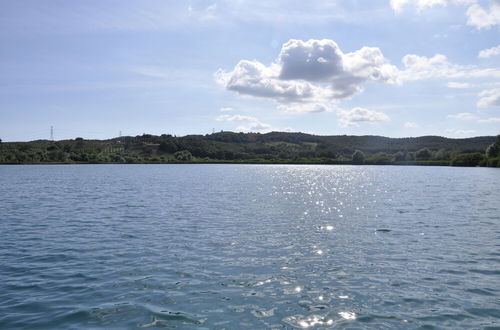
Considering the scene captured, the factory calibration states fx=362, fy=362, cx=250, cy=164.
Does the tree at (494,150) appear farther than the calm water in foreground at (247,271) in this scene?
Yes

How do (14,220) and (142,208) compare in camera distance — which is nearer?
(14,220)

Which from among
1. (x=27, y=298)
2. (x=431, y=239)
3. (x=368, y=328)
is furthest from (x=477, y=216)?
(x=27, y=298)

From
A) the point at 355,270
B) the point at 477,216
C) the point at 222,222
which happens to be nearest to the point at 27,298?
the point at 355,270

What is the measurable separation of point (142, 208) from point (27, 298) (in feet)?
92.4

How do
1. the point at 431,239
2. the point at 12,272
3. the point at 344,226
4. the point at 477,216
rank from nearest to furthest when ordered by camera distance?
the point at 12,272 < the point at 431,239 < the point at 344,226 < the point at 477,216

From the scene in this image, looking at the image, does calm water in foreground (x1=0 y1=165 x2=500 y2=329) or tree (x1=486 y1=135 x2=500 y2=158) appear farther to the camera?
tree (x1=486 y1=135 x2=500 y2=158)

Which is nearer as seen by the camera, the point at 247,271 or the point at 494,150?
the point at 247,271

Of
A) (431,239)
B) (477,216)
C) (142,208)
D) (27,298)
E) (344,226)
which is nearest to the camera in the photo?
(27,298)

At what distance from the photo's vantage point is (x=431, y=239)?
2602cm

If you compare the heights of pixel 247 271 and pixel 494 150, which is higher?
pixel 494 150

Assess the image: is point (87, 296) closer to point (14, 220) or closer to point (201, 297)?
point (201, 297)

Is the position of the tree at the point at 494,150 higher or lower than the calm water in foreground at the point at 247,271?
higher

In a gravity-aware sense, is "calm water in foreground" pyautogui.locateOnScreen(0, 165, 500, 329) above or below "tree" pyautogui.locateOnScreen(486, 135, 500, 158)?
below

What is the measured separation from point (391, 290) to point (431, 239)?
1258cm
